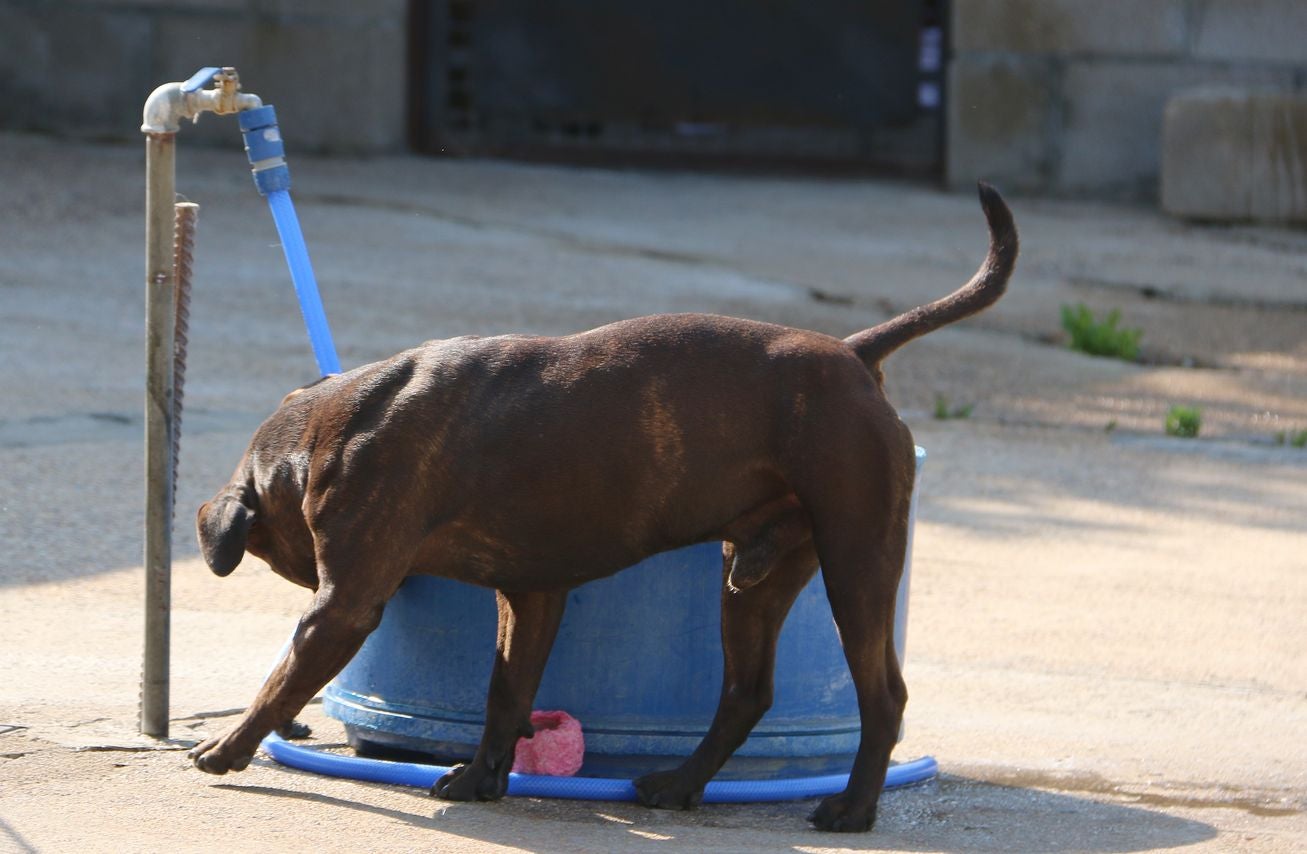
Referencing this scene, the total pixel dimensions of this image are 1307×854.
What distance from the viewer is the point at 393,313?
9.38 meters

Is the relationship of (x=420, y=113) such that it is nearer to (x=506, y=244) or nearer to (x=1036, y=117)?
(x=506, y=244)

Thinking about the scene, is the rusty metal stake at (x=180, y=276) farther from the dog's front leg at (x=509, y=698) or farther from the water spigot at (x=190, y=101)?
the dog's front leg at (x=509, y=698)

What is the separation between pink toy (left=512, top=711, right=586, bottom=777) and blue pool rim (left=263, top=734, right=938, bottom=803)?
0.03 m

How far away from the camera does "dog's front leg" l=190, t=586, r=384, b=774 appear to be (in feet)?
11.5

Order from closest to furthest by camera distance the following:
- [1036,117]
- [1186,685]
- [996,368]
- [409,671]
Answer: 1. [409,671]
2. [1186,685]
3. [996,368]
4. [1036,117]

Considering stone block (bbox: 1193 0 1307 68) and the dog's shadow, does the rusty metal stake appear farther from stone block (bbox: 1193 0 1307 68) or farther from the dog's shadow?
stone block (bbox: 1193 0 1307 68)

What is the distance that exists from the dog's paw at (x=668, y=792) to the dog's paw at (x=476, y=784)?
272 mm

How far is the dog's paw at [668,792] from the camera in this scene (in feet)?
12.2

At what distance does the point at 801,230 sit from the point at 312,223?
3085 millimetres

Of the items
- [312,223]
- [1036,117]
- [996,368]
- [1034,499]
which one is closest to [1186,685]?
[1034,499]

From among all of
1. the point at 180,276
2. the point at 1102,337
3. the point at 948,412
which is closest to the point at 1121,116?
the point at 1102,337

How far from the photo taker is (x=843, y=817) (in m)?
3.64

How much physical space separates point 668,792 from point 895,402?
15.7 feet

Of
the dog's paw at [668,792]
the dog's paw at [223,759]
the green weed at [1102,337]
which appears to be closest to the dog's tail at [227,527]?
the dog's paw at [223,759]
